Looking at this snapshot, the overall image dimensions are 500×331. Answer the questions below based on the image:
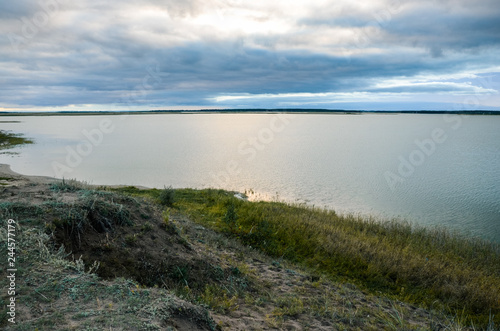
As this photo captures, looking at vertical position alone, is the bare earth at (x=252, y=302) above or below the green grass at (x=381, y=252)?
above

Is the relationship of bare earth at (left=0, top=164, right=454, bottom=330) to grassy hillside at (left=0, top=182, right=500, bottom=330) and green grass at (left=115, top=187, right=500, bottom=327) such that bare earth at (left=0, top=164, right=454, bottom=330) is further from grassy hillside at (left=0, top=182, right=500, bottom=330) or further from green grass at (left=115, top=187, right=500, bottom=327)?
green grass at (left=115, top=187, right=500, bottom=327)

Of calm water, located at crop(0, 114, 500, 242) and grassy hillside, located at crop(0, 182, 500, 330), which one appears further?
calm water, located at crop(0, 114, 500, 242)

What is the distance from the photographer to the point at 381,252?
1294 centimetres

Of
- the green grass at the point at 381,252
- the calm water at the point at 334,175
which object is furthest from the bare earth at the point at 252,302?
the calm water at the point at 334,175

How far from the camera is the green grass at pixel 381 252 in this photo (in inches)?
409

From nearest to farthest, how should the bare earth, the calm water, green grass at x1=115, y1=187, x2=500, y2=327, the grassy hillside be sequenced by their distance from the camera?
the bare earth
the grassy hillside
green grass at x1=115, y1=187, x2=500, y2=327
the calm water

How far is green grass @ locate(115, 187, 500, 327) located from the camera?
10.4 m

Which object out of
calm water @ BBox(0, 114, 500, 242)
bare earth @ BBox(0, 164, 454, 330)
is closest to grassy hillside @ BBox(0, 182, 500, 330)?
bare earth @ BBox(0, 164, 454, 330)

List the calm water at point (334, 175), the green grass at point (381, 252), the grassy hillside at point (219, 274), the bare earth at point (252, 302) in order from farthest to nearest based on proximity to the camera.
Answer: the calm water at point (334, 175) → the green grass at point (381, 252) → the grassy hillside at point (219, 274) → the bare earth at point (252, 302)

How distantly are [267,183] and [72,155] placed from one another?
31837mm

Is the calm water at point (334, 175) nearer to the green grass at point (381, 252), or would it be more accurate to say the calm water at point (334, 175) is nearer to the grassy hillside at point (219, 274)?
the green grass at point (381, 252)

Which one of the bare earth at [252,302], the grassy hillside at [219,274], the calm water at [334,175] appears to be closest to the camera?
the bare earth at [252,302]

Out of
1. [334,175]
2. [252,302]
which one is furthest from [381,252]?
[334,175]

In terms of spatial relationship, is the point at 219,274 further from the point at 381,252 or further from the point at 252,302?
the point at 381,252
